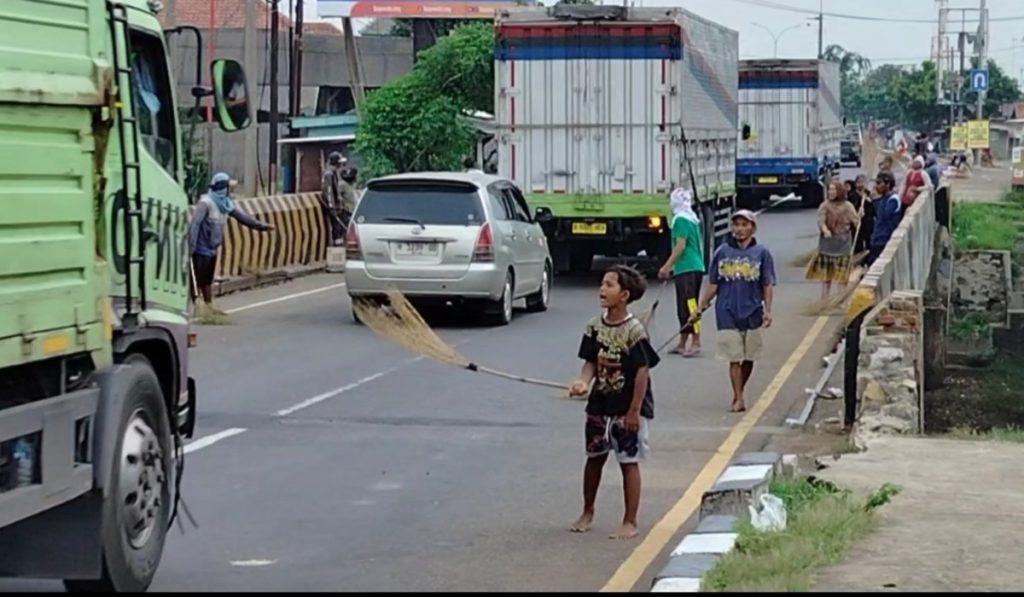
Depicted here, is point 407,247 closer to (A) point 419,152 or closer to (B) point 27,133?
(B) point 27,133

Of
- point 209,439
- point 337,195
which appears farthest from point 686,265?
point 337,195

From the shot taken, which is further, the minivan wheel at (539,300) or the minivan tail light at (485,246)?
the minivan wheel at (539,300)

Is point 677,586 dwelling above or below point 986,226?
below

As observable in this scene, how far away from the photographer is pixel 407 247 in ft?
62.8

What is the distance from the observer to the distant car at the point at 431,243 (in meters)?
19.1

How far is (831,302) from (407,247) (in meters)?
5.21

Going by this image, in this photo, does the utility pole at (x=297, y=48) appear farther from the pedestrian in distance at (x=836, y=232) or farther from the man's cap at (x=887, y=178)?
the pedestrian in distance at (x=836, y=232)

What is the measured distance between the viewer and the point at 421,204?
1941 centimetres

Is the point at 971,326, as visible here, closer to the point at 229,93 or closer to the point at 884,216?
the point at 884,216

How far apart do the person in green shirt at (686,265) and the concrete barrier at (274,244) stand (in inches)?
303

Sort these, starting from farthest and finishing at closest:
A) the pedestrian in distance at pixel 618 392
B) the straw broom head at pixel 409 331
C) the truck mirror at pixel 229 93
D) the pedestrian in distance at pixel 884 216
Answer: the pedestrian in distance at pixel 884 216
the straw broom head at pixel 409 331
the pedestrian in distance at pixel 618 392
the truck mirror at pixel 229 93

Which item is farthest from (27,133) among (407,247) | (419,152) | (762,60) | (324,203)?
(762,60)

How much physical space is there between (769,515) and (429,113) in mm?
28507

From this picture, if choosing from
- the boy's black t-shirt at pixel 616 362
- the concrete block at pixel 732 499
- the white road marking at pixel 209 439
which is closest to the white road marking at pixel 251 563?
the boy's black t-shirt at pixel 616 362
